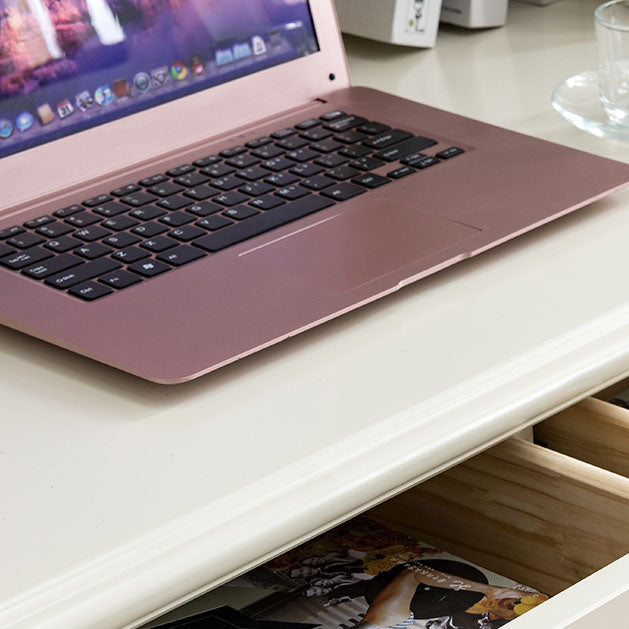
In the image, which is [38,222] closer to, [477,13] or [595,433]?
[595,433]

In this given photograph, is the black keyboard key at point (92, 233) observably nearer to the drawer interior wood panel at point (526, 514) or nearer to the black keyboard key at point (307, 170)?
the black keyboard key at point (307, 170)

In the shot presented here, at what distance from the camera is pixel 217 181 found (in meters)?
0.73

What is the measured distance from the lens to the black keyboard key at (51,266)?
0.63 meters

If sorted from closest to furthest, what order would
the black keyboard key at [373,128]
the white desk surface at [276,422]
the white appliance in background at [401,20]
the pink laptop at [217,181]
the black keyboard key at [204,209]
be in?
the white desk surface at [276,422]
the pink laptop at [217,181]
the black keyboard key at [204,209]
the black keyboard key at [373,128]
the white appliance in background at [401,20]

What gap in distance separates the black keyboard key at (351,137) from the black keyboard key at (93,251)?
202mm

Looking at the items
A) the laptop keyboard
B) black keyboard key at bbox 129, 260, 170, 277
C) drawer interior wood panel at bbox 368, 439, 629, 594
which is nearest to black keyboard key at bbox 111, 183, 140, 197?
the laptop keyboard

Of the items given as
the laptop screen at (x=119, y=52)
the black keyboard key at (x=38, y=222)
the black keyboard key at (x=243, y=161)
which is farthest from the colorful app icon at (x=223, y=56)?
the black keyboard key at (x=38, y=222)

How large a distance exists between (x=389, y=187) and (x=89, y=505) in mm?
320

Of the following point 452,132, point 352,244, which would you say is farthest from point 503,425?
point 452,132

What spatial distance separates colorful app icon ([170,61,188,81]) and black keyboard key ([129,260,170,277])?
0.73 ft

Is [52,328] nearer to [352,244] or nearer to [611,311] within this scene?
[352,244]

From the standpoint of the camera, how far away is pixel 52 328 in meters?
0.58

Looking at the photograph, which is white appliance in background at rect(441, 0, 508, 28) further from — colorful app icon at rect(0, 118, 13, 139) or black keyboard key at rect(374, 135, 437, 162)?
colorful app icon at rect(0, 118, 13, 139)

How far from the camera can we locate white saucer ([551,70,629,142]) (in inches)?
→ 32.4
